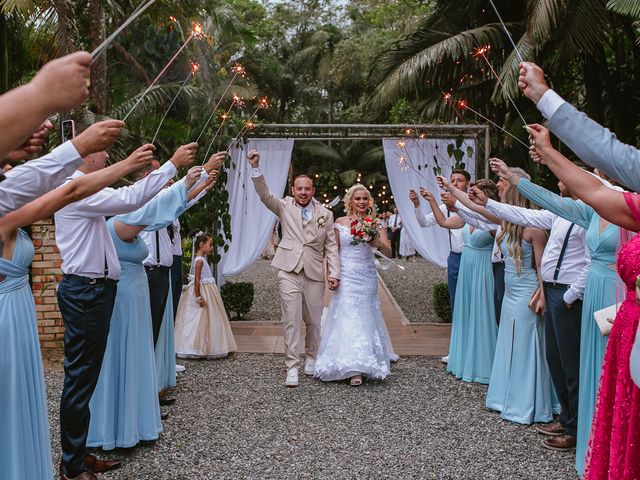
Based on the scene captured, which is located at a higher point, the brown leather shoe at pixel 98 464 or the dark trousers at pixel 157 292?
the dark trousers at pixel 157 292

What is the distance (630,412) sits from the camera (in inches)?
102

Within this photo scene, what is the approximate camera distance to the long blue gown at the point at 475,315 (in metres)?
6.95

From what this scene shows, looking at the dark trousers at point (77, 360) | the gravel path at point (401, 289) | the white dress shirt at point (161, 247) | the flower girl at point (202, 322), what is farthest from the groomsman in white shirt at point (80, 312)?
the gravel path at point (401, 289)

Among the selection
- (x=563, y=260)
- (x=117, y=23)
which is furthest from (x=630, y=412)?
(x=117, y=23)

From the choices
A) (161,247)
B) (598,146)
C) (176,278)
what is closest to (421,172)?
(176,278)


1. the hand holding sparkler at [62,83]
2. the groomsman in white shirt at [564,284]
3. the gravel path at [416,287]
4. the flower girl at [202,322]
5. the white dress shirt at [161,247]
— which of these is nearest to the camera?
the hand holding sparkler at [62,83]

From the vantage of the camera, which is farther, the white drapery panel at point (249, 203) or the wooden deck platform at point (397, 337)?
the white drapery panel at point (249, 203)

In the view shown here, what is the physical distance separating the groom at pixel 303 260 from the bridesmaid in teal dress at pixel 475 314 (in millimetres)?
1379

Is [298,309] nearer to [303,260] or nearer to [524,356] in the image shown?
[303,260]

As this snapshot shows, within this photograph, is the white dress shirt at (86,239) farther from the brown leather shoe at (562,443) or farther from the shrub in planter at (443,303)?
the shrub in planter at (443,303)

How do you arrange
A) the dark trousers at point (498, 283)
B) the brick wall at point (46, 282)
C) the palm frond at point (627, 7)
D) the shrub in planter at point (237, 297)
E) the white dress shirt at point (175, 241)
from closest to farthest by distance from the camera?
1. the dark trousers at point (498, 283)
2. the white dress shirt at point (175, 241)
3. the brick wall at point (46, 282)
4. the palm frond at point (627, 7)
5. the shrub in planter at point (237, 297)

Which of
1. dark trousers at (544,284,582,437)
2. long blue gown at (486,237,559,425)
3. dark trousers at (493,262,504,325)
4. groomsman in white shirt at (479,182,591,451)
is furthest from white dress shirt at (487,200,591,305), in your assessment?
dark trousers at (493,262,504,325)

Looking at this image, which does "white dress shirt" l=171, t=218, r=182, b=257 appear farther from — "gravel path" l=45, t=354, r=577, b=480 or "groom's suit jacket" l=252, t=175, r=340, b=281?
"gravel path" l=45, t=354, r=577, b=480

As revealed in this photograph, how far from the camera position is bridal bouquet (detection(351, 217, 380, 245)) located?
23.4 feet
